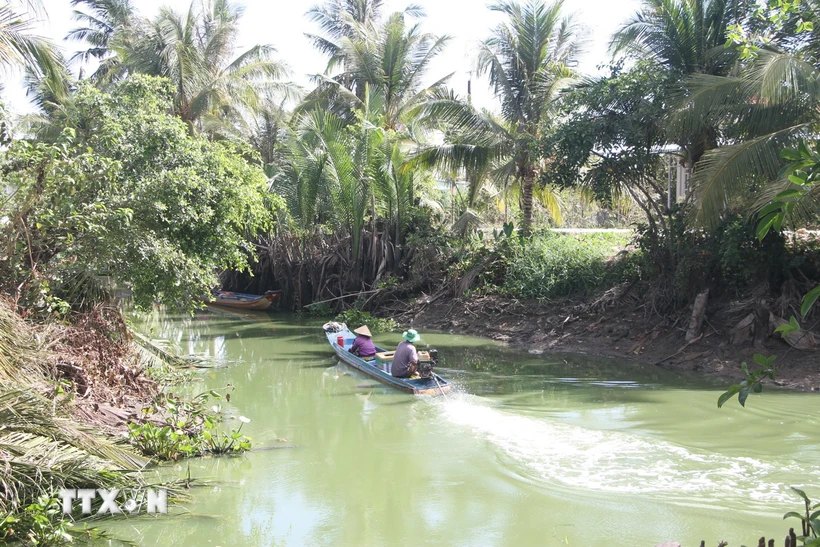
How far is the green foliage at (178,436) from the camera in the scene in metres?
7.61

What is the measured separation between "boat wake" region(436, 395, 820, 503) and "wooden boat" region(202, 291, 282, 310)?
52.3ft

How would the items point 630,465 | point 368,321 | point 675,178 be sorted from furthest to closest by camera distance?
point 675,178, point 368,321, point 630,465

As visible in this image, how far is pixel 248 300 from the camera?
81.4ft

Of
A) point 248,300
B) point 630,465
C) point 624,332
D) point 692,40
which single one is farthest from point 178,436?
point 248,300

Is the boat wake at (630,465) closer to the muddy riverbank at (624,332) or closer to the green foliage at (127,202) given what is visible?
the muddy riverbank at (624,332)

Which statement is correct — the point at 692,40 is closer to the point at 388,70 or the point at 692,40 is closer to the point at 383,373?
the point at 383,373

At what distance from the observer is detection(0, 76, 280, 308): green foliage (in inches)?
361

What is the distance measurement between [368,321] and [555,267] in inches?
206

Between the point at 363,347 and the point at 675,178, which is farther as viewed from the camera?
the point at 675,178

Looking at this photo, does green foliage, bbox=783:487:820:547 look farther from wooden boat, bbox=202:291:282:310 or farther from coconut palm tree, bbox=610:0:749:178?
wooden boat, bbox=202:291:282:310

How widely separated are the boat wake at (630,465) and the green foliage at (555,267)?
334 inches

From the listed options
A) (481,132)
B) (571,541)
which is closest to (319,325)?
(481,132)

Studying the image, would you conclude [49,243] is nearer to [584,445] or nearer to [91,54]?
[584,445]

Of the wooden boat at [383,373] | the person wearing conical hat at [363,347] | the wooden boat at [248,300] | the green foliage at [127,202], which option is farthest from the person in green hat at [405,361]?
the wooden boat at [248,300]
